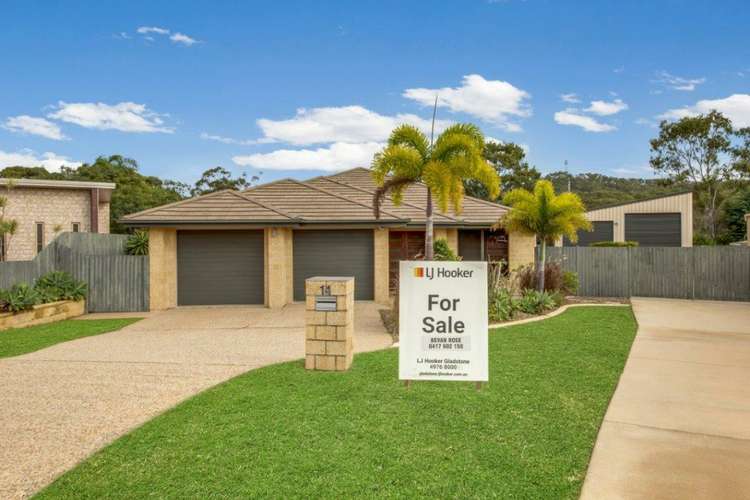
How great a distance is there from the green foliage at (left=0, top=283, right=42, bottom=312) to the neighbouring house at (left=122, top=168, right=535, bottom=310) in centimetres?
303

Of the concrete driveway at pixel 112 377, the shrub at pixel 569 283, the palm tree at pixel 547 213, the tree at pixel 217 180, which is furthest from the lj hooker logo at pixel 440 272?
the tree at pixel 217 180

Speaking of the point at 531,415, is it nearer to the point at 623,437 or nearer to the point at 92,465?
the point at 623,437

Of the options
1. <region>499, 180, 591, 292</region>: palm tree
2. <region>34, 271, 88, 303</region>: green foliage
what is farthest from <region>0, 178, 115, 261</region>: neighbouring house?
<region>499, 180, 591, 292</region>: palm tree

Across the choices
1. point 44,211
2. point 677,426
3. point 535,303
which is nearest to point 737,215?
point 535,303

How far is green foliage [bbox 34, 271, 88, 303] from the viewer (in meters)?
14.0

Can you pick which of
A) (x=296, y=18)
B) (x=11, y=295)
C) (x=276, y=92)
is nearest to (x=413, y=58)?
(x=296, y=18)

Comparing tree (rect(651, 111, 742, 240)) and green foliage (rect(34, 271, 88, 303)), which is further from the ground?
tree (rect(651, 111, 742, 240))

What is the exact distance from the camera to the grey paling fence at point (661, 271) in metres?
17.1

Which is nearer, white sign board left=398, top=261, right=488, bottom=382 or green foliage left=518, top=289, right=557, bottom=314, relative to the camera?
white sign board left=398, top=261, right=488, bottom=382

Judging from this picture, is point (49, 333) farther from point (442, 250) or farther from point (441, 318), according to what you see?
point (442, 250)

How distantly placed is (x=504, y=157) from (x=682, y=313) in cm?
3321

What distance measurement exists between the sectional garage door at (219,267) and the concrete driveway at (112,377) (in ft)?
9.54

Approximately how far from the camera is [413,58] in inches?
753

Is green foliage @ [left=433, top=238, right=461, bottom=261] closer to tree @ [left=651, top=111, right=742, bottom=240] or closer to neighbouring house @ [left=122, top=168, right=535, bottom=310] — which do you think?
neighbouring house @ [left=122, top=168, right=535, bottom=310]
